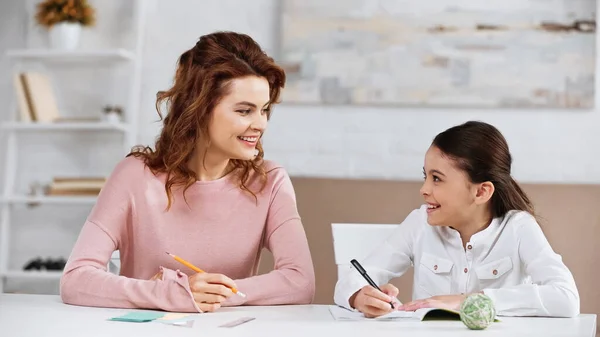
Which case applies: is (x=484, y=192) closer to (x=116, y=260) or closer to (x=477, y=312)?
(x=477, y=312)

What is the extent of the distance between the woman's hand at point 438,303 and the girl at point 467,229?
0.24 meters

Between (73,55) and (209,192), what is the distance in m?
1.90

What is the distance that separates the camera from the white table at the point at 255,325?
133 cm

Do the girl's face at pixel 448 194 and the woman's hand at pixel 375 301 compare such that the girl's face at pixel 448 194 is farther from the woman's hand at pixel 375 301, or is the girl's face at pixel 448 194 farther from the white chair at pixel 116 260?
the white chair at pixel 116 260

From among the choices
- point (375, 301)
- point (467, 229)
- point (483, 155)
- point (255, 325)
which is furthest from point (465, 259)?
point (255, 325)

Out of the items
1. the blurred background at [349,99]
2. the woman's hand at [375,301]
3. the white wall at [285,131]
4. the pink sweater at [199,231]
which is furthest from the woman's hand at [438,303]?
the white wall at [285,131]

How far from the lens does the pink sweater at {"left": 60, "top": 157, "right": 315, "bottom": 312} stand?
6.13ft

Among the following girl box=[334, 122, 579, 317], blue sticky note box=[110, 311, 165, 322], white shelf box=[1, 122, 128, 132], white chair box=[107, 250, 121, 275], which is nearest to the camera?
blue sticky note box=[110, 311, 165, 322]

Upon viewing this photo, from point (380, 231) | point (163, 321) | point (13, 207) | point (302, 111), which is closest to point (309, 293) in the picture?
point (380, 231)

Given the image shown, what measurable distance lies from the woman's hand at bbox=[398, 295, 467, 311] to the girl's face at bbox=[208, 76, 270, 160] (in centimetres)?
56

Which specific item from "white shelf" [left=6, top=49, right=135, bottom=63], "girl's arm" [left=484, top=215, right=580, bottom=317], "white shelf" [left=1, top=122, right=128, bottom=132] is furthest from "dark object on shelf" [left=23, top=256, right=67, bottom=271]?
"girl's arm" [left=484, top=215, right=580, bottom=317]

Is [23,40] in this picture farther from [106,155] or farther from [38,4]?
[106,155]

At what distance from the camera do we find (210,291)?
5.29ft

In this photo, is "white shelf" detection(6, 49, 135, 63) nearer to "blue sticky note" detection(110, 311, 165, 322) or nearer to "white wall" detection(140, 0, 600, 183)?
"white wall" detection(140, 0, 600, 183)
